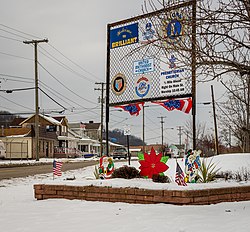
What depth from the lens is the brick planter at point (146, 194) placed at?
7094 mm

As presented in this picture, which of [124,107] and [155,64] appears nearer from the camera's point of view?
→ [155,64]

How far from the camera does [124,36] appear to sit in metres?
11.2

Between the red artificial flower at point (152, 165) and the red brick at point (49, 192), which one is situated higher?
the red artificial flower at point (152, 165)

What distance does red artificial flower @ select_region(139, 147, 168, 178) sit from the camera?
9242 millimetres

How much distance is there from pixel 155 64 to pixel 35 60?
27612mm

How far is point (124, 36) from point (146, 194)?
525cm

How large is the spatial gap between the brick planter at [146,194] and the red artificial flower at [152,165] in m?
1.72

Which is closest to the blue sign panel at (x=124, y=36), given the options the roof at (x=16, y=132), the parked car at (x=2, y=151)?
the parked car at (x=2, y=151)

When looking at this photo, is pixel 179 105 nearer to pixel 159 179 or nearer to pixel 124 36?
pixel 159 179

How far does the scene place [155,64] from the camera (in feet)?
34.1

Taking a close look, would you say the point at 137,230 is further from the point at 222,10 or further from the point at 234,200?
the point at 222,10

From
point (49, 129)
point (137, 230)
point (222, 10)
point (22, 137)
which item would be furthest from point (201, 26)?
point (49, 129)

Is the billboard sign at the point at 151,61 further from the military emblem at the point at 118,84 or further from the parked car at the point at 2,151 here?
the parked car at the point at 2,151

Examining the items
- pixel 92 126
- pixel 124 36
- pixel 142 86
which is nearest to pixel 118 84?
pixel 142 86
